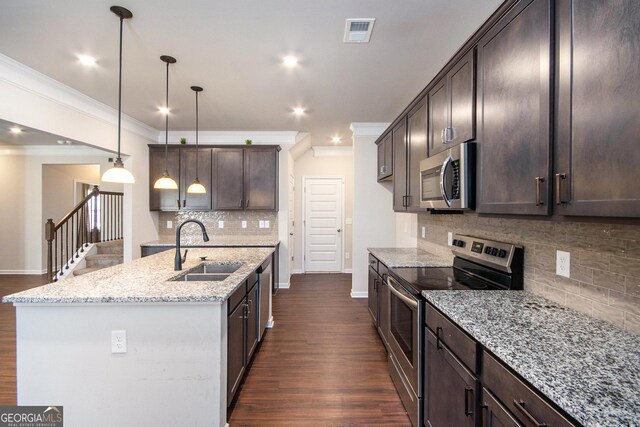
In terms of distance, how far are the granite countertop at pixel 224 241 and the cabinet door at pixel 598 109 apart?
3.86 m

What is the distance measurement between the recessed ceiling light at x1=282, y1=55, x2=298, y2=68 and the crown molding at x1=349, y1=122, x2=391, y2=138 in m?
2.02

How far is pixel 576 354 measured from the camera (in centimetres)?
100

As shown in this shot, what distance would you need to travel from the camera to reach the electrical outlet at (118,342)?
1.67 meters

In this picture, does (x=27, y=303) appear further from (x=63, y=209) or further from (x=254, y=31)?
(x=63, y=209)

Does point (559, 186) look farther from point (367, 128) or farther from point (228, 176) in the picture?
point (228, 176)

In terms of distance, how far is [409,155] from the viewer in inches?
115

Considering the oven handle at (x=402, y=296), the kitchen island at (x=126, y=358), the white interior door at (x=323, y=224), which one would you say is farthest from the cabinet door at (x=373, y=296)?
the white interior door at (x=323, y=224)

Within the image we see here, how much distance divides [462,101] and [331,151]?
14.7 feet

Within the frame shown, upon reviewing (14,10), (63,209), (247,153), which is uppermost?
(14,10)

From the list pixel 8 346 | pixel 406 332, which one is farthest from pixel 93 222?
pixel 406 332

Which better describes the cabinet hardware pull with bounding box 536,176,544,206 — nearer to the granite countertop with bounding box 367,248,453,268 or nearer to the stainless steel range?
the stainless steel range

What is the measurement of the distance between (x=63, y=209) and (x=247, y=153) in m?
4.67

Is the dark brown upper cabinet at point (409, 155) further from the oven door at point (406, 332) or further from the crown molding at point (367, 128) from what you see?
the crown molding at point (367, 128)

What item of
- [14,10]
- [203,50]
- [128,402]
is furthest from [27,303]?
[203,50]
